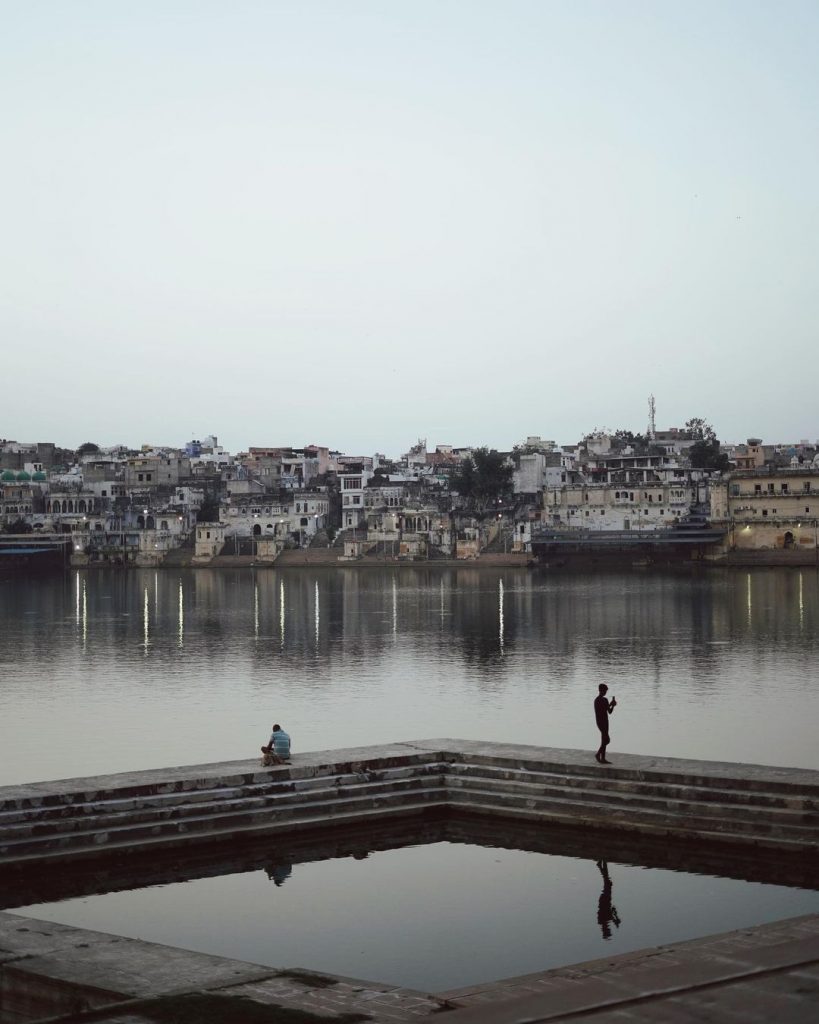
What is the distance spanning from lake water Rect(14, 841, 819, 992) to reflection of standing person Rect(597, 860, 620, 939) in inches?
0.6

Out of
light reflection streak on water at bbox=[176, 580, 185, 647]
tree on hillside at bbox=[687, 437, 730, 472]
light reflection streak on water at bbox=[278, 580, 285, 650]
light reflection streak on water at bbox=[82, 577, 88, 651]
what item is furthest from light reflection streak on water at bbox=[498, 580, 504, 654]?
tree on hillside at bbox=[687, 437, 730, 472]

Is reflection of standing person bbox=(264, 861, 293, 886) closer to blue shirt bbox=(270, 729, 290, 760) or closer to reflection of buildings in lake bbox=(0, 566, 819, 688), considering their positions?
blue shirt bbox=(270, 729, 290, 760)

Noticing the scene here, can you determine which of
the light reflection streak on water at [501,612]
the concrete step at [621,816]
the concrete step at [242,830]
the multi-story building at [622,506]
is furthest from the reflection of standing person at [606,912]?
the multi-story building at [622,506]

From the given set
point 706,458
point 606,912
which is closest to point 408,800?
point 606,912

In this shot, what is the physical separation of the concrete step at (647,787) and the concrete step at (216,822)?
0.58 m

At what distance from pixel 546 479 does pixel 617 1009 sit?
328 ft

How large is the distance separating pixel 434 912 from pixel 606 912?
1489 mm

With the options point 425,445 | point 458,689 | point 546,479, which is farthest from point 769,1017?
point 425,445

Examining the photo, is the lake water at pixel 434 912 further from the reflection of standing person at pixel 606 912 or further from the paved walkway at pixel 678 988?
the paved walkway at pixel 678 988

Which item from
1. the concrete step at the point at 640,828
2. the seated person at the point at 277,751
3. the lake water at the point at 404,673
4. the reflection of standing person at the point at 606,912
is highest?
the seated person at the point at 277,751

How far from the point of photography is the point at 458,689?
29.8 metres

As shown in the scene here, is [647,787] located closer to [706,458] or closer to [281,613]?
[281,613]

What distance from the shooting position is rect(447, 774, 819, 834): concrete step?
14.0 meters

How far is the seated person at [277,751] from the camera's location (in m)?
15.8
